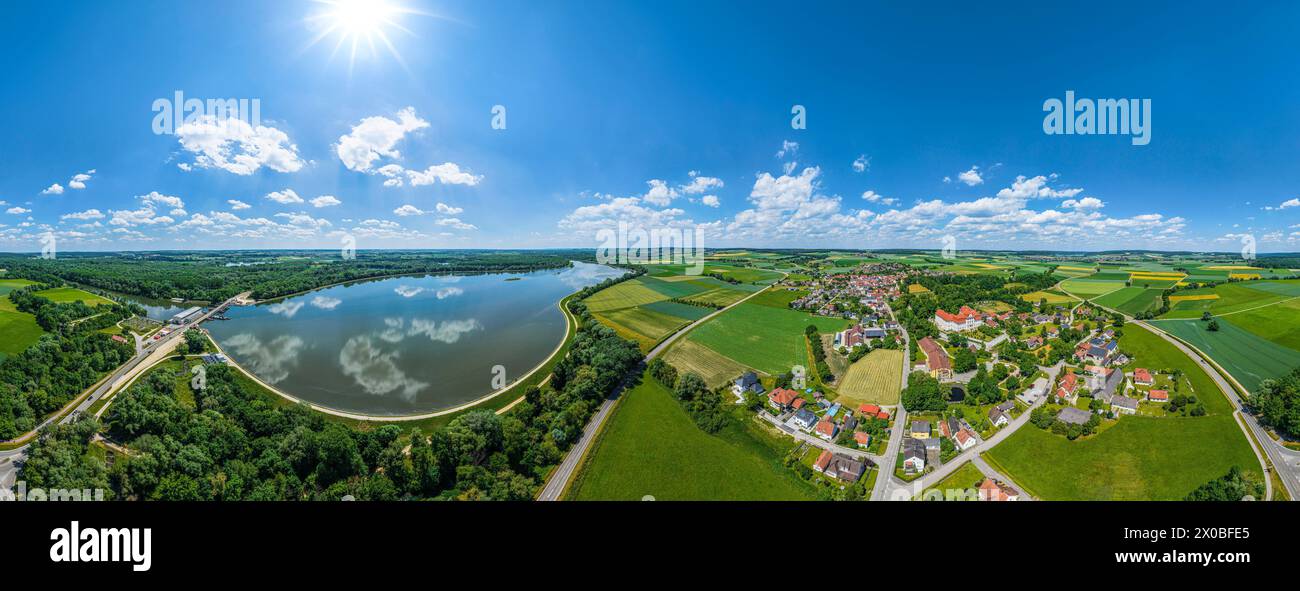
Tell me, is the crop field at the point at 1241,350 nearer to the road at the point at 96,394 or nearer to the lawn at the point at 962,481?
the lawn at the point at 962,481

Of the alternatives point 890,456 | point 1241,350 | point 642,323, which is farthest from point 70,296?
point 1241,350

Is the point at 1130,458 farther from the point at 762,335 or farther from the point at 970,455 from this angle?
the point at 762,335

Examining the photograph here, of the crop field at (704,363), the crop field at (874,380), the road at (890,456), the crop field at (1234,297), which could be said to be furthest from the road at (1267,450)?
the crop field at (1234,297)

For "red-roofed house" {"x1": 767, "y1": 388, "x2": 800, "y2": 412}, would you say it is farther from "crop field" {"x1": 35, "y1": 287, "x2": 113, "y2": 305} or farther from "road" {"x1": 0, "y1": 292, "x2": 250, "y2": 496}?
"crop field" {"x1": 35, "y1": 287, "x2": 113, "y2": 305}
